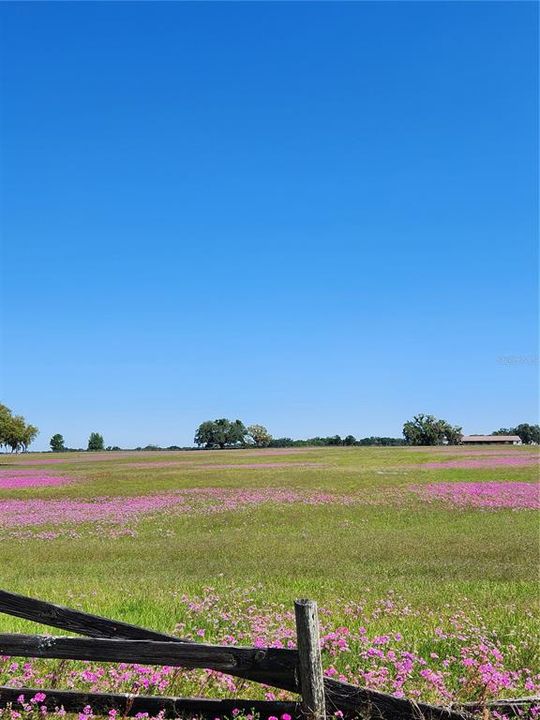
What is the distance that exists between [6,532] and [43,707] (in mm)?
18895

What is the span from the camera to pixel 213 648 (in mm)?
4887

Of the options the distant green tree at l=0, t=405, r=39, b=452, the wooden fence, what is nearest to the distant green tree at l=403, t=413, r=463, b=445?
the distant green tree at l=0, t=405, r=39, b=452

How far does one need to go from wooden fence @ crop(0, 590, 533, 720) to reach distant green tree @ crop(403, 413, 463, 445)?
7122 inches

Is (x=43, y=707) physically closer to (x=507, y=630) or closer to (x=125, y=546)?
(x=507, y=630)

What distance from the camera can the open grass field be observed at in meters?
7.45

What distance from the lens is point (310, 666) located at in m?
4.86

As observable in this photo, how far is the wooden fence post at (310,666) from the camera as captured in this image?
4832 mm

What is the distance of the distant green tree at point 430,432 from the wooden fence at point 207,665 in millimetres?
180902

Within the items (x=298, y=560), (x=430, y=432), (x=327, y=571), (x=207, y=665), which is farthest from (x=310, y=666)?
(x=430, y=432)

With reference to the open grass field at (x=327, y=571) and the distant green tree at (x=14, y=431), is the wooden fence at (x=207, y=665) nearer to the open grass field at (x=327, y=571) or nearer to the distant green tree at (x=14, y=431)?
the open grass field at (x=327, y=571)

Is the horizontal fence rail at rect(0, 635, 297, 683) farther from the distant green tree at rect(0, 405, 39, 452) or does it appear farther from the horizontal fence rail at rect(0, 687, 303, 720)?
the distant green tree at rect(0, 405, 39, 452)

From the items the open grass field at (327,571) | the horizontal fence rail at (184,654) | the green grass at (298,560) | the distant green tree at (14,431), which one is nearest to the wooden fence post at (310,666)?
the horizontal fence rail at (184,654)

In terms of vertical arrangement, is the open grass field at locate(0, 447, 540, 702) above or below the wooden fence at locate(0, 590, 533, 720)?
below

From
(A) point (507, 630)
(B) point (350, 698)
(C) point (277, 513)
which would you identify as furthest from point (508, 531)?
(B) point (350, 698)
